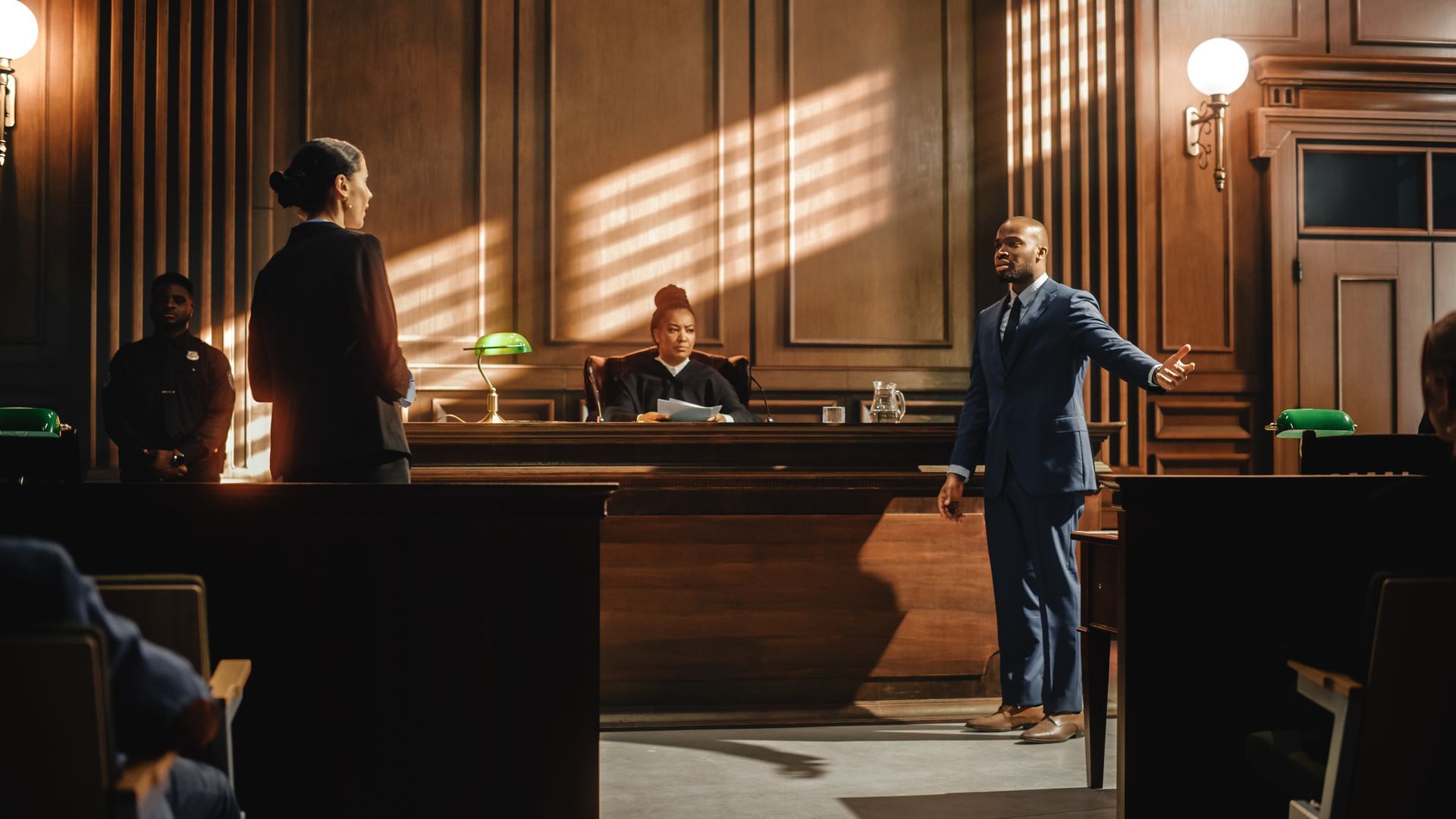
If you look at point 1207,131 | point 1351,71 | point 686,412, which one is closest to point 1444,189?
point 1351,71

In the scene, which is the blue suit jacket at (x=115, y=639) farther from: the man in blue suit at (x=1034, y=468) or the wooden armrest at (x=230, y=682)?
the man in blue suit at (x=1034, y=468)

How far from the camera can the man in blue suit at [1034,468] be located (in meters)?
3.35

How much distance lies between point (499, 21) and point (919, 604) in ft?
12.2

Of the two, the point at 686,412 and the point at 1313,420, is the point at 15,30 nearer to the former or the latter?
the point at 686,412

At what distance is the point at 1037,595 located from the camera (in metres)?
3.46

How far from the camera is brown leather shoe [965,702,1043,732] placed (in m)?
3.51

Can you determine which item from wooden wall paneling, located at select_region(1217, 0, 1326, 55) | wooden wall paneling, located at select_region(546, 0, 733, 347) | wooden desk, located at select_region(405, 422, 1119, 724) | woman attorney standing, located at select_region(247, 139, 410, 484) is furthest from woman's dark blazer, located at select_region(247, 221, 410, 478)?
wooden wall paneling, located at select_region(1217, 0, 1326, 55)

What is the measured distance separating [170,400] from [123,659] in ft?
10.7

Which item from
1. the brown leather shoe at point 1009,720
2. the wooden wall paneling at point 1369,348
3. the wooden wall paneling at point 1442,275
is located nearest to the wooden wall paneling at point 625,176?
the brown leather shoe at point 1009,720

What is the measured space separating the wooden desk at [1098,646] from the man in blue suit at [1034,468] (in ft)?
1.13

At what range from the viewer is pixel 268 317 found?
2.45m

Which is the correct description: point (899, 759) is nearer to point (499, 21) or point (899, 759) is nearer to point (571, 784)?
point (571, 784)

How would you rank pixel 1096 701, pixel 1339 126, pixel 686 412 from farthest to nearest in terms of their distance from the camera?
1. pixel 1339 126
2. pixel 686 412
3. pixel 1096 701

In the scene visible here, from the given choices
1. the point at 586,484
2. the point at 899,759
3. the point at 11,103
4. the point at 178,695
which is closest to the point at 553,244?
the point at 11,103
